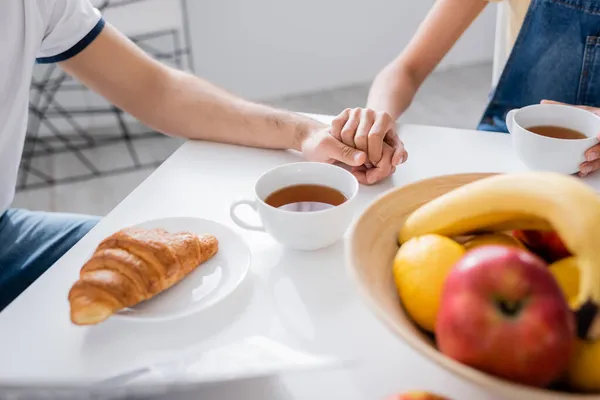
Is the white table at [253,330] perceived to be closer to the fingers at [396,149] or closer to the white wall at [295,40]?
the fingers at [396,149]

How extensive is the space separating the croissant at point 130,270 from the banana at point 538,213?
251 mm

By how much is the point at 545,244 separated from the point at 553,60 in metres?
0.71

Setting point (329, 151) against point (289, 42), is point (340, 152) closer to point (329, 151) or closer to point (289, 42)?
point (329, 151)

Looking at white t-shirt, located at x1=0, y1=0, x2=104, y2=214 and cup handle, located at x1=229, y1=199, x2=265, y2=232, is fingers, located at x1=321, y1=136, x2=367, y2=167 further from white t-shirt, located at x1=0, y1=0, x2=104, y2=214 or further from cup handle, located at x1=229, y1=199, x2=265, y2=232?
white t-shirt, located at x1=0, y1=0, x2=104, y2=214

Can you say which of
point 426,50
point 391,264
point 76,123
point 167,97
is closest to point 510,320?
point 391,264

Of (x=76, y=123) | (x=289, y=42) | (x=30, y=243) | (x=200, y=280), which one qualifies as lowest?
(x=76, y=123)

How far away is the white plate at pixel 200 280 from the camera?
0.61 m

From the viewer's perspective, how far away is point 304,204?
0.73 m

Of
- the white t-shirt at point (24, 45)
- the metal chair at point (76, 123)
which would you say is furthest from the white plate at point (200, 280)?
the metal chair at point (76, 123)

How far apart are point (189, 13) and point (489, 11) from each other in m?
1.63

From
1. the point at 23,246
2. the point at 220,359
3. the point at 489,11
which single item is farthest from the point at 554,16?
the point at 489,11

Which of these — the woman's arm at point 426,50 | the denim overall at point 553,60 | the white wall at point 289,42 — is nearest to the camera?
the denim overall at point 553,60

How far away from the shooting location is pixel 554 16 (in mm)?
1077

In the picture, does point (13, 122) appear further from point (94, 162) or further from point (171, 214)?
point (94, 162)
